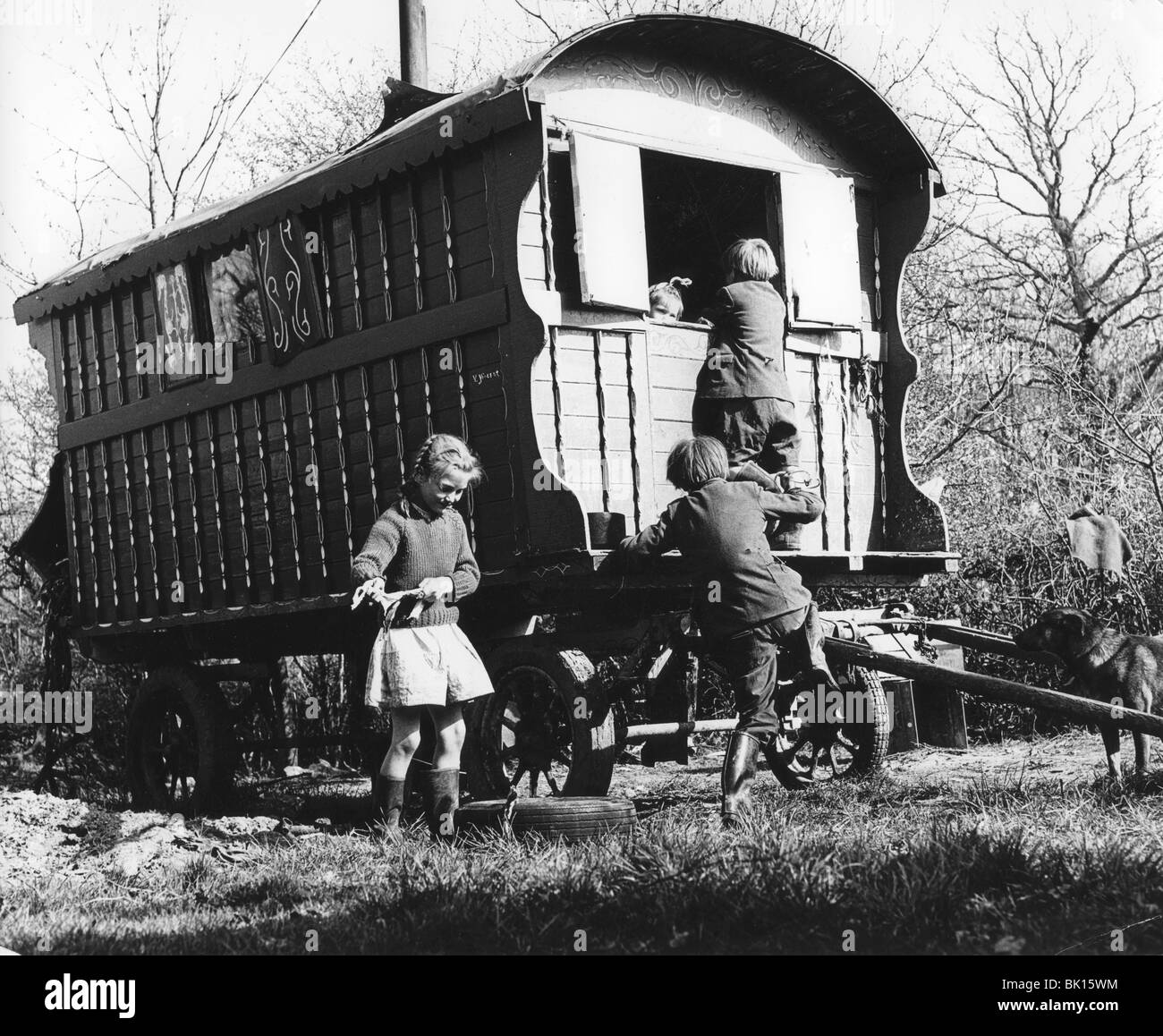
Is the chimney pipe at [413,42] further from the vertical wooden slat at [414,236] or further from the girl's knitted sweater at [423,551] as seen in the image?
the girl's knitted sweater at [423,551]

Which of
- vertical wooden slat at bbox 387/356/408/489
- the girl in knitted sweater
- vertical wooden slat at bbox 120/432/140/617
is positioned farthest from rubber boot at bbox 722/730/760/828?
vertical wooden slat at bbox 120/432/140/617

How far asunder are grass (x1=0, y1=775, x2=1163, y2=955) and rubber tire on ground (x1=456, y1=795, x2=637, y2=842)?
5.8 inches

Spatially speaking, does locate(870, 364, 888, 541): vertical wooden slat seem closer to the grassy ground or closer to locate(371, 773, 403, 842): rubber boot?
the grassy ground

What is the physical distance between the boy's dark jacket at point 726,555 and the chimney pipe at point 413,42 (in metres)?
7.44

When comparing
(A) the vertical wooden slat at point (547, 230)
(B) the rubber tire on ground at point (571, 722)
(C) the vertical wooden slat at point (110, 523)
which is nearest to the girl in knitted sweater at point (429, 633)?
Result: (B) the rubber tire on ground at point (571, 722)

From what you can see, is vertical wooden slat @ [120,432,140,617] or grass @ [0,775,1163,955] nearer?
grass @ [0,775,1163,955]

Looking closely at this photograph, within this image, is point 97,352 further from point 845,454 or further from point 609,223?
point 845,454

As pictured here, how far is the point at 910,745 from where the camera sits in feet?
32.0

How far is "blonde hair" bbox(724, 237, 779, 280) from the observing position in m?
7.91

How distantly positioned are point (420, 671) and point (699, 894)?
2304mm

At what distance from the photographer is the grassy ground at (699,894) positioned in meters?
4.51

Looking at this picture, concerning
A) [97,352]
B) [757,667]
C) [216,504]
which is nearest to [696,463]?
[757,667]

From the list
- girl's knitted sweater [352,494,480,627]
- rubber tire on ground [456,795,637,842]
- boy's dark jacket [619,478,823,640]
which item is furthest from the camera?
girl's knitted sweater [352,494,480,627]
